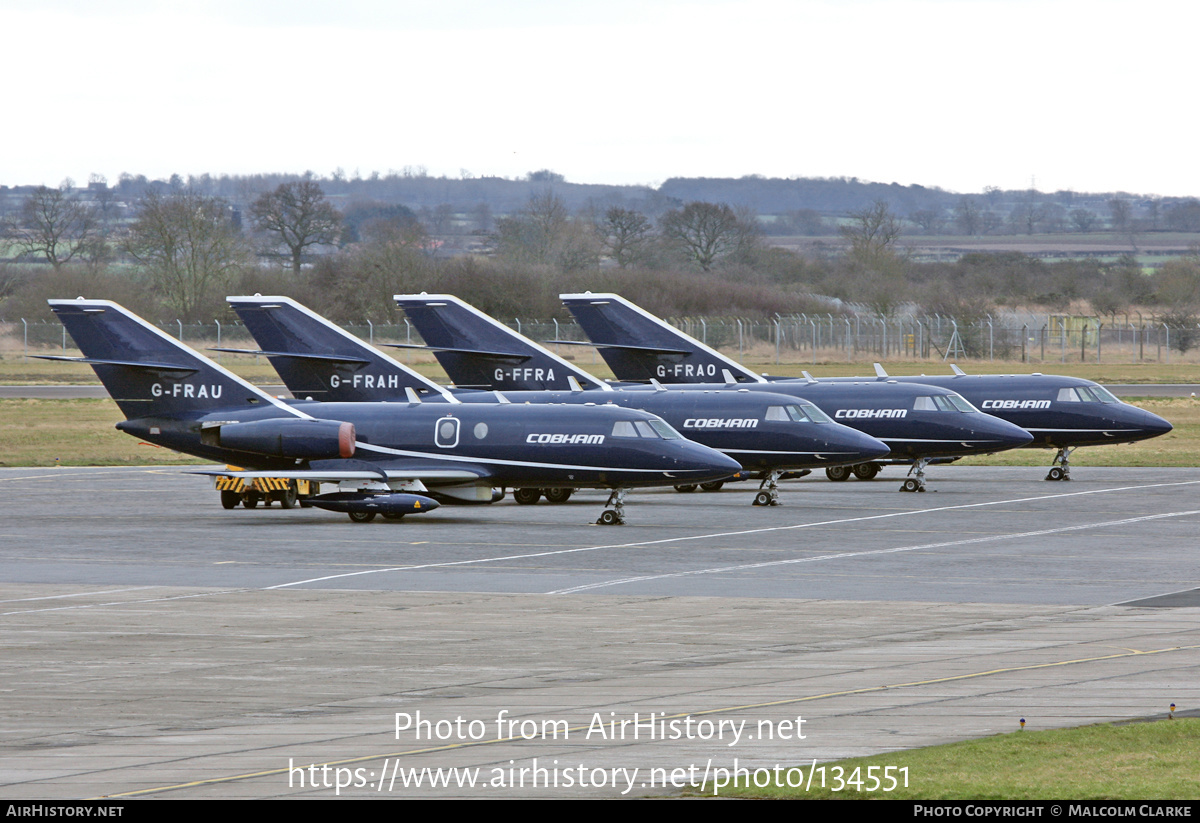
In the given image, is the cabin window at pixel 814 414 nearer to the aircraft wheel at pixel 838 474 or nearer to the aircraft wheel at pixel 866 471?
the aircraft wheel at pixel 838 474

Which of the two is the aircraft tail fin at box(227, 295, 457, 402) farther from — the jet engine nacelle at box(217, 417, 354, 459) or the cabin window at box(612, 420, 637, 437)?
the cabin window at box(612, 420, 637, 437)

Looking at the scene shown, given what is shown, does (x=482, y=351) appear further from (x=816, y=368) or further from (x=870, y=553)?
(x=816, y=368)

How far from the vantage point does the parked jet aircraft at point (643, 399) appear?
39375 millimetres

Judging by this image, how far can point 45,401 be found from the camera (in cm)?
7494

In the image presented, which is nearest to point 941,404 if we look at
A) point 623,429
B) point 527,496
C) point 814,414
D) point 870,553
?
point 814,414

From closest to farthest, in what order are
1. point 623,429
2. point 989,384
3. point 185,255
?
point 623,429, point 989,384, point 185,255

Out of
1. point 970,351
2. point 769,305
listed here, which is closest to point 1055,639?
point 970,351

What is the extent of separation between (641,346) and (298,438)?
17832mm

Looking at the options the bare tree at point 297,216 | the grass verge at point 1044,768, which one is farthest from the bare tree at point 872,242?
the grass verge at point 1044,768

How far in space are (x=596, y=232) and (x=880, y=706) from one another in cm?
15249

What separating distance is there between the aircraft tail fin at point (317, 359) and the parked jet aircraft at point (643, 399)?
0.10 ft

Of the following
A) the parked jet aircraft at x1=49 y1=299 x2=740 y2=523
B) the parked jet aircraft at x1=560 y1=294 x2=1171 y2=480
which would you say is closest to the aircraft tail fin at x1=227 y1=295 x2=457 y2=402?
the parked jet aircraft at x1=49 y1=299 x2=740 y2=523

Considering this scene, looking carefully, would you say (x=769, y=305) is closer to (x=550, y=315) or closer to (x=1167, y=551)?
(x=550, y=315)

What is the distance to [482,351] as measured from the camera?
49.9 m
